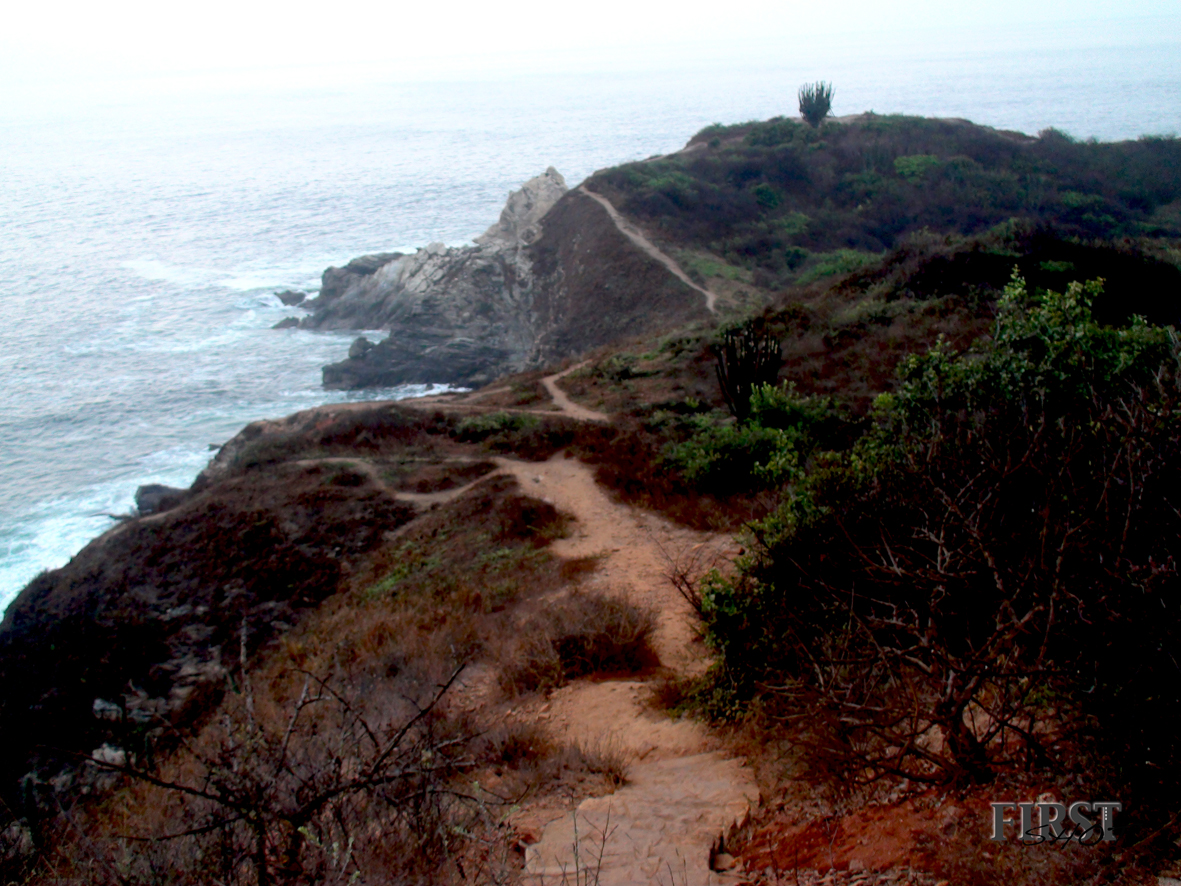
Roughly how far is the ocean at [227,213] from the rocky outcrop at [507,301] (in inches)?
97.3

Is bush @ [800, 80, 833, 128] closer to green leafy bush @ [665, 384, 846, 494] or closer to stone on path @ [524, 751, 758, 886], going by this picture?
green leafy bush @ [665, 384, 846, 494]

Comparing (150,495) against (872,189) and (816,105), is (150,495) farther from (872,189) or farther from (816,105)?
(816,105)

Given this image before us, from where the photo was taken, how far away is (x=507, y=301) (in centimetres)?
4078

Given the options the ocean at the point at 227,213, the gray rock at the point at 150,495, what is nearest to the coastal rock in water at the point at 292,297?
the ocean at the point at 227,213

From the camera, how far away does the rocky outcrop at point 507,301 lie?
35188mm

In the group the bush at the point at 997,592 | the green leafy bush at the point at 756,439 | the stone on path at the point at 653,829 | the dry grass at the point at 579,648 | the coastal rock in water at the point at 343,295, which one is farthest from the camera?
A: the coastal rock in water at the point at 343,295

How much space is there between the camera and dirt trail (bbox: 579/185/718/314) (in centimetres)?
3316

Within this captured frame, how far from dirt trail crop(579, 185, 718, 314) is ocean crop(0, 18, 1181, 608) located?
13.5 m

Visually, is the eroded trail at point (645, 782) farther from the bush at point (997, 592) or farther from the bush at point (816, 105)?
the bush at point (816, 105)

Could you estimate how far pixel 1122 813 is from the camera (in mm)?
2951

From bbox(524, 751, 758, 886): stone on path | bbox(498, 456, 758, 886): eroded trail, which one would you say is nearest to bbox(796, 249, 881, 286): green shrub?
bbox(498, 456, 758, 886): eroded trail

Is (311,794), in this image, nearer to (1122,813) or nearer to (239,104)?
(1122,813)

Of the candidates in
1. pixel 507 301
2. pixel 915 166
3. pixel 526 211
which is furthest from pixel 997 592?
pixel 915 166

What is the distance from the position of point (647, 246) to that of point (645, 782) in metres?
35.1
